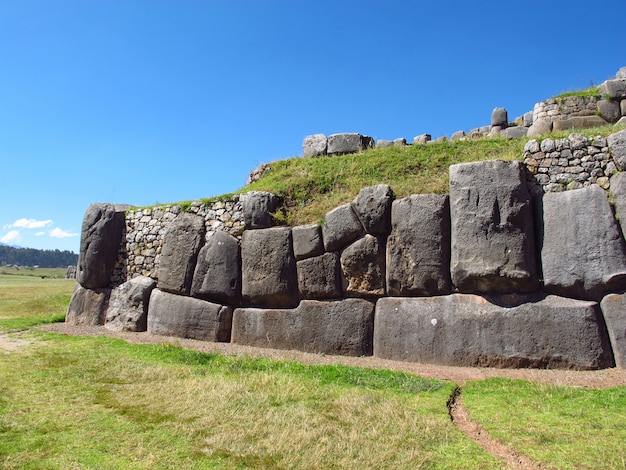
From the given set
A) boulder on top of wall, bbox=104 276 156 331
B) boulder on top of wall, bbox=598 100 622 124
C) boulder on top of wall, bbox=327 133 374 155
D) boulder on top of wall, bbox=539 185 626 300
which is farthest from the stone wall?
boulder on top of wall, bbox=598 100 622 124

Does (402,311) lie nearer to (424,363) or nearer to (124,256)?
(424,363)

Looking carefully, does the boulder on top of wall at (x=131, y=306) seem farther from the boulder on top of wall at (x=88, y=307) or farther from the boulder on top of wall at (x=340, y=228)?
the boulder on top of wall at (x=340, y=228)

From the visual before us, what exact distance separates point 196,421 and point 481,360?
5.28 m

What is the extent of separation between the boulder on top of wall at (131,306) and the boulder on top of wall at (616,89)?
13.6 metres

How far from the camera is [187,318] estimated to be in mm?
12195

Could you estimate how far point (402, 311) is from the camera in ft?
31.9

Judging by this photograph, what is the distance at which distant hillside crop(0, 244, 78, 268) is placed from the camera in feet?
466

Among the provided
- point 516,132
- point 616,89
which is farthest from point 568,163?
point 616,89

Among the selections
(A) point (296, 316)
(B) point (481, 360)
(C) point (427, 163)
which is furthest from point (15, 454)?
(C) point (427, 163)

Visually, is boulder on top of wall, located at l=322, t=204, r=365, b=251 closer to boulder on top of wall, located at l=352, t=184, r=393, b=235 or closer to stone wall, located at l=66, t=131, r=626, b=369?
stone wall, located at l=66, t=131, r=626, b=369

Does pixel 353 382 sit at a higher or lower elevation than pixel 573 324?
lower

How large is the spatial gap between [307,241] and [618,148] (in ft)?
20.6

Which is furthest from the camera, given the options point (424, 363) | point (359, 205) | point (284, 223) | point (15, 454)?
point (284, 223)

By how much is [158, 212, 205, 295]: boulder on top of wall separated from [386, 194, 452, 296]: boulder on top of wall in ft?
17.2
